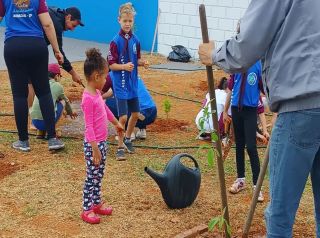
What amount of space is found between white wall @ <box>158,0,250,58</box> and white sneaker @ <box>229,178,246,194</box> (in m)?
8.11

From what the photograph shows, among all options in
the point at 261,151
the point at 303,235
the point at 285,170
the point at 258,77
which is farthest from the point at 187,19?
the point at 285,170

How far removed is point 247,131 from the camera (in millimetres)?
5148

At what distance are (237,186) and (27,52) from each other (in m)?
2.54

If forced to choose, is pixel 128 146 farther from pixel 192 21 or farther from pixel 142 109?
pixel 192 21

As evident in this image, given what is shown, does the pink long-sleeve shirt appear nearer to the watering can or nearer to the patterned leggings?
the patterned leggings

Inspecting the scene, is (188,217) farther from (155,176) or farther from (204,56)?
(204,56)

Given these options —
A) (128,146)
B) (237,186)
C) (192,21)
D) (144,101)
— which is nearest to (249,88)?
(237,186)

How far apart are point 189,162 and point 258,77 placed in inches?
57.9

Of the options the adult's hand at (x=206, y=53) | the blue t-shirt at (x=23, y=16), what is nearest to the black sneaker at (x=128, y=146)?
the blue t-shirt at (x=23, y=16)

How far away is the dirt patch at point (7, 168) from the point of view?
5.71 m

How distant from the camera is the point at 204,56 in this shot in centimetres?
339

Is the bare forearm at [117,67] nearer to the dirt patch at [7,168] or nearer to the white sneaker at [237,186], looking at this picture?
the dirt patch at [7,168]

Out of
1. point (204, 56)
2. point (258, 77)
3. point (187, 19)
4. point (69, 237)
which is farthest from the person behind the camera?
point (187, 19)

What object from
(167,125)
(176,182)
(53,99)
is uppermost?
(53,99)
